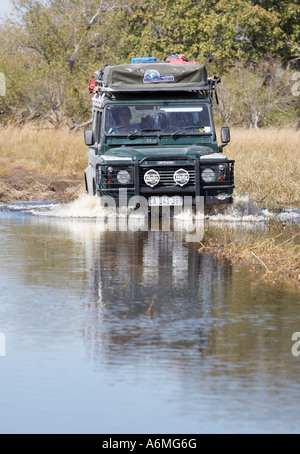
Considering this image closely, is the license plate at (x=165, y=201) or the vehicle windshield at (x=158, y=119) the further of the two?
the vehicle windshield at (x=158, y=119)

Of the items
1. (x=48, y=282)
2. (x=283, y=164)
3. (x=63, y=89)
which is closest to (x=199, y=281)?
(x=48, y=282)

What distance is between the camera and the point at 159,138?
54.9ft

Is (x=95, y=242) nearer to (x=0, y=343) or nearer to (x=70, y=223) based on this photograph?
(x=70, y=223)

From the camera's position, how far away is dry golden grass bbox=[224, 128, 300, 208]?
20.6 m

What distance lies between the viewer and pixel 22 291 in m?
10.0

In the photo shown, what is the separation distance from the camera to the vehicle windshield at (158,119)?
1683 cm

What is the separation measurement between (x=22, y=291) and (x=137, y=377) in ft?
11.5

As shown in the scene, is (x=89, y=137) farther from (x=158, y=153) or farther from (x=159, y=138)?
(x=158, y=153)

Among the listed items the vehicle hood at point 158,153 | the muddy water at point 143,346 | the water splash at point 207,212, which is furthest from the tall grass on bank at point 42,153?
the muddy water at point 143,346

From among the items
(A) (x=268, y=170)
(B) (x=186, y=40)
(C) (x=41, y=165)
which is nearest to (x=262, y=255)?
(A) (x=268, y=170)

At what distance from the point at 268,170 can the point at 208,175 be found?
234 inches

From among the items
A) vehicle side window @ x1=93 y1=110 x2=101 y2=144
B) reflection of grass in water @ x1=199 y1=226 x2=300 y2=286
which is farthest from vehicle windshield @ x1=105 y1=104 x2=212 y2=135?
reflection of grass in water @ x1=199 y1=226 x2=300 y2=286

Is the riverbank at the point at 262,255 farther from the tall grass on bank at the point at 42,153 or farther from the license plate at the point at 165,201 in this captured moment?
the tall grass on bank at the point at 42,153

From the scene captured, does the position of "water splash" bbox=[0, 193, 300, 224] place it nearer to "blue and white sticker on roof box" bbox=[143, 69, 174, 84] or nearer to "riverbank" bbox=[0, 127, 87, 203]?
"blue and white sticker on roof box" bbox=[143, 69, 174, 84]
